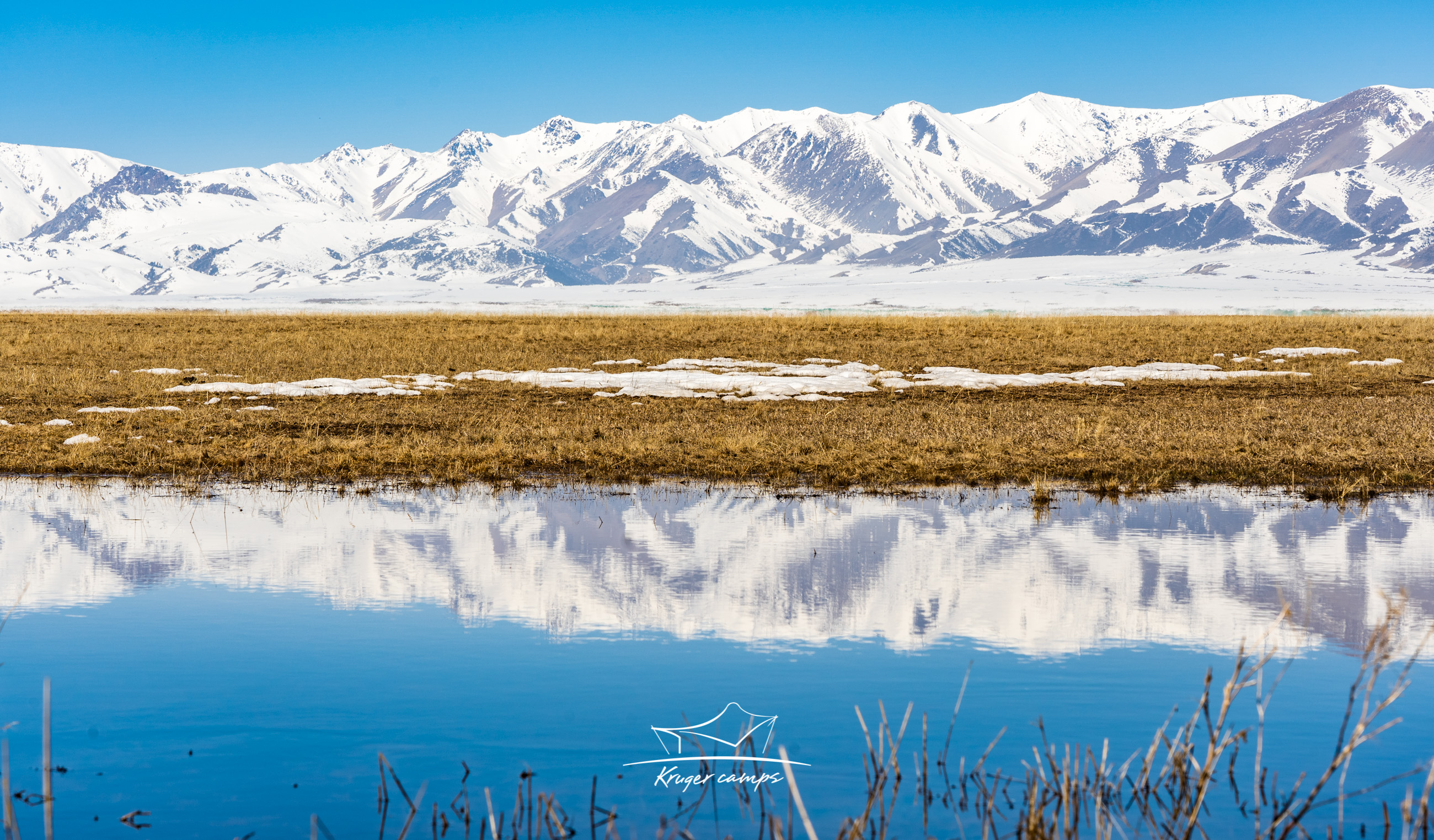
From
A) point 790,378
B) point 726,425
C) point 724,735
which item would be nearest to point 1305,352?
point 790,378

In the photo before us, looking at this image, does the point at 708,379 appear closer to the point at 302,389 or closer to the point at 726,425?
the point at 726,425

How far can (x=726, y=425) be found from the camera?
22.3 meters

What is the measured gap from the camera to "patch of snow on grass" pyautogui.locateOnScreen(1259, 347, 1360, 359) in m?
40.5

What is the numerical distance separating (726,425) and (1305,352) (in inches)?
1050

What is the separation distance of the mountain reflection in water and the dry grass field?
178 cm

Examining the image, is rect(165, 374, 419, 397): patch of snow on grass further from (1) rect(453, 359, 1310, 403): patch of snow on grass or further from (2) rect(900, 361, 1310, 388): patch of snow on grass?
(2) rect(900, 361, 1310, 388): patch of snow on grass

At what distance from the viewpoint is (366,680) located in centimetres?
762

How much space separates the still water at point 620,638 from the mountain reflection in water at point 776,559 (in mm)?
54

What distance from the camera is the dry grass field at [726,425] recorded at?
56.6 ft

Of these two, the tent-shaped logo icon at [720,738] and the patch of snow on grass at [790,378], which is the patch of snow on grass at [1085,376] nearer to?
the patch of snow on grass at [790,378]

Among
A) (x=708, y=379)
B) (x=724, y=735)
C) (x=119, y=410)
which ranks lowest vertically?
(x=724, y=735)

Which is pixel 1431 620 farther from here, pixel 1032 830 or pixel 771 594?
pixel 1032 830

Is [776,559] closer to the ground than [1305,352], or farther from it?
closer to the ground

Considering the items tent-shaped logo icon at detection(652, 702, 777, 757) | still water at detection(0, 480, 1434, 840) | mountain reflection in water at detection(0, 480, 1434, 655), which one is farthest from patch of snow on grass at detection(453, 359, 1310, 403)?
tent-shaped logo icon at detection(652, 702, 777, 757)
